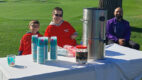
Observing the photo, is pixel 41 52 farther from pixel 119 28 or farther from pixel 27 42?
pixel 119 28

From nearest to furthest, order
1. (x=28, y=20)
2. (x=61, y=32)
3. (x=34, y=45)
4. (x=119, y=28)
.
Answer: (x=34, y=45) → (x=61, y=32) → (x=119, y=28) → (x=28, y=20)

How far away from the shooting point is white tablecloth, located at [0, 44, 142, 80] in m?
2.40

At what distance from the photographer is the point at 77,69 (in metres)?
2.55

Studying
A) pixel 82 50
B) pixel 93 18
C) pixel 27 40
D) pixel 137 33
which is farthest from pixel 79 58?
pixel 137 33

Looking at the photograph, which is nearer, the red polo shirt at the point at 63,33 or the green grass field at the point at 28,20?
the red polo shirt at the point at 63,33

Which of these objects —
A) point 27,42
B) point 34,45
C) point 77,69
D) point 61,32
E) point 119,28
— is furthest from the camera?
point 119,28

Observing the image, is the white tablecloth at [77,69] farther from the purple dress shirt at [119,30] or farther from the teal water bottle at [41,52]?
the purple dress shirt at [119,30]

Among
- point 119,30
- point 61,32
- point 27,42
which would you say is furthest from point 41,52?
point 119,30

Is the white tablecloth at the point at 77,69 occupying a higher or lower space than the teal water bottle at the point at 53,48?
lower

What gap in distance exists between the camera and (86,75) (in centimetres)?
262

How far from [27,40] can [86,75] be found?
172cm

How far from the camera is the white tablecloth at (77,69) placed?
2.40 meters

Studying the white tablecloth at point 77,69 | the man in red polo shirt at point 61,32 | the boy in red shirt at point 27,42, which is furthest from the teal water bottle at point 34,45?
the man in red polo shirt at point 61,32

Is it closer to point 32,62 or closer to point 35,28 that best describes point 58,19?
point 35,28
